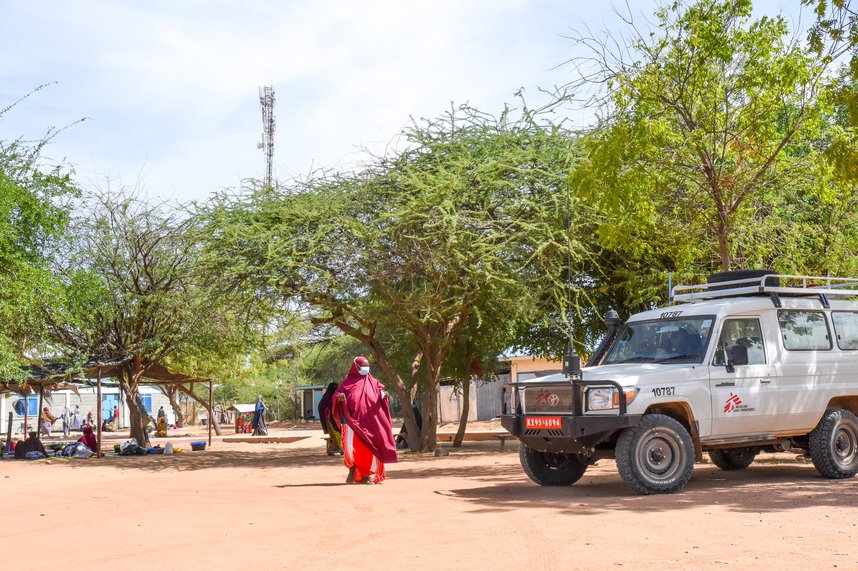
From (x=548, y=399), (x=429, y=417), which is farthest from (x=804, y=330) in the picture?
(x=429, y=417)

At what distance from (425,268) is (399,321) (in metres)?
2.47

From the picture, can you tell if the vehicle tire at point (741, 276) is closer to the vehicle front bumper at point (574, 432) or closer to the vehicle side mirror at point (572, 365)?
the vehicle front bumper at point (574, 432)

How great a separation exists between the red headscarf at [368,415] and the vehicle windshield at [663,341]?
148 inches

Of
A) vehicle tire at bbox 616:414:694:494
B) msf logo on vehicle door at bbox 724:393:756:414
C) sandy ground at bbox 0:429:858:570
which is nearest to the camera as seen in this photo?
sandy ground at bbox 0:429:858:570

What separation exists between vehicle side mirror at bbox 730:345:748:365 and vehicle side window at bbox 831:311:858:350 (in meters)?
2.41

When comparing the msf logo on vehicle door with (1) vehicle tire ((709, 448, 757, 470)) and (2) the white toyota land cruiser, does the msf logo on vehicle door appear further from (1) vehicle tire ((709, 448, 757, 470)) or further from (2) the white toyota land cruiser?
(1) vehicle tire ((709, 448, 757, 470))

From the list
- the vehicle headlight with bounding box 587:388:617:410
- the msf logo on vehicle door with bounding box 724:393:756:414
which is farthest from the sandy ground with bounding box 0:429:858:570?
the vehicle headlight with bounding box 587:388:617:410

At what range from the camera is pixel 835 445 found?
42.3ft

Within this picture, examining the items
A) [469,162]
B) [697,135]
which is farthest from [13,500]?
[697,135]

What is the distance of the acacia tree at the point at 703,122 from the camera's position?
1534cm

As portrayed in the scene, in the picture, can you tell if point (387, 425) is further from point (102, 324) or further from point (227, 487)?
point (102, 324)

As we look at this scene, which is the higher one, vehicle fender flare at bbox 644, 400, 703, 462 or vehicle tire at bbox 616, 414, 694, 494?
vehicle fender flare at bbox 644, 400, 703, 462

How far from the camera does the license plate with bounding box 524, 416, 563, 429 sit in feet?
38.0

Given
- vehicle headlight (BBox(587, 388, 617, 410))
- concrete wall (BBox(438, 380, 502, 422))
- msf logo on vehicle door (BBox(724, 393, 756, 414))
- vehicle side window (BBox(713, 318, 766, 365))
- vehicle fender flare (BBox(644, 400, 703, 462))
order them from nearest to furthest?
1. vehicle headlight (BBox(587, 388, 617, 410))
2. vehicle fender flare (BBox(644, 400, 703, 462))
3. msf logo on vehicle door (BBox(724, 393, 756, 414))
4. vehicle side window (BBox(713, 318, 766, 365))
5. concrete wall (BBox(438, 380, 502, 422))
